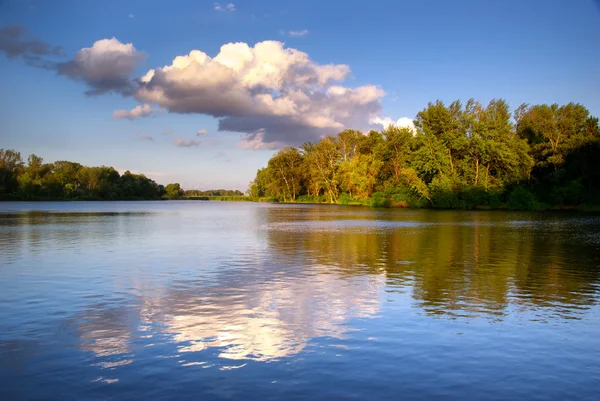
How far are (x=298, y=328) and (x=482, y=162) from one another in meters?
87.4

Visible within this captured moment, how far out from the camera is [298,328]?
11086 mm

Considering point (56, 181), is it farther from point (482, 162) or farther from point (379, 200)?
point (482, 162)

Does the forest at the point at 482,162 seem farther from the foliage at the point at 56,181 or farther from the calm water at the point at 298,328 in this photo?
the foliage at the point at 56,181

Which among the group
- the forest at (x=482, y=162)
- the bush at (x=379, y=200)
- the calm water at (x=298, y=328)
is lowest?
the calm water at (x=298, y=328)

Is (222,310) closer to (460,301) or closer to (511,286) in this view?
(460,301)

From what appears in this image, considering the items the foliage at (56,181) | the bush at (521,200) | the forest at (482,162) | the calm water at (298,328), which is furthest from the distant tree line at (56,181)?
the calm water at (298,328)

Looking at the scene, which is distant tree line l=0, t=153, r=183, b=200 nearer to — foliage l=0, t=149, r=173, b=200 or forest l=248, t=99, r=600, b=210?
foliage l=0, t=149, r=173, b=200

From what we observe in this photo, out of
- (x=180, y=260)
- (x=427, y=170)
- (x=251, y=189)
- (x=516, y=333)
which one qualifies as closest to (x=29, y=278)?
(x=180, y=260)

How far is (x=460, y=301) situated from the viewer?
14148 millimetres

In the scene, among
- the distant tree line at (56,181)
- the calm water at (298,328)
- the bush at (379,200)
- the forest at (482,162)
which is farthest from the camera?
the distant tree line at (56,181)

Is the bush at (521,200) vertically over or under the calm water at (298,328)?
over

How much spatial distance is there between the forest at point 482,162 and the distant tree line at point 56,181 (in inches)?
4052

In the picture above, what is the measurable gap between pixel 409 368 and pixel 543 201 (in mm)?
86114

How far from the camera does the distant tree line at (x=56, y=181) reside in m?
153
